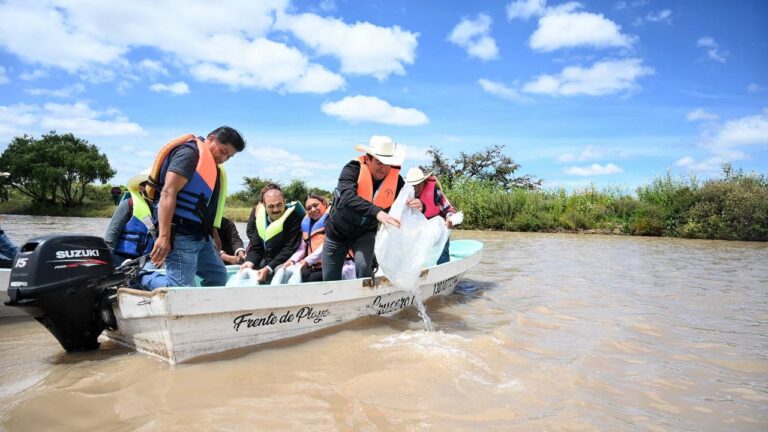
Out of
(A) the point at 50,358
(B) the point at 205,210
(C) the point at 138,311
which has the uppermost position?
(B) the point at 205,210

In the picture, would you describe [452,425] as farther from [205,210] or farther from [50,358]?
[50,358]

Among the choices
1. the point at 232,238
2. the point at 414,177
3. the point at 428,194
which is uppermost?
the point at 414,177

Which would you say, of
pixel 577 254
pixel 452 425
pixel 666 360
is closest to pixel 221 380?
pixel 452 425

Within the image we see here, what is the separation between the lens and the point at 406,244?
4691mm

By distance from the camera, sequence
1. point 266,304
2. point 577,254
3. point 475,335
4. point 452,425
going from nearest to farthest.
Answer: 1. point 452,425
2. point 266,304
3. point 475,335
4. point 577,254

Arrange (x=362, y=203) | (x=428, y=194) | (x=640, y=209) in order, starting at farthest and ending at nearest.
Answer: (x=640, y=209) < (x=428, y=194) < (x=362, y=203)

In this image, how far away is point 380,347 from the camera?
406 centimetres

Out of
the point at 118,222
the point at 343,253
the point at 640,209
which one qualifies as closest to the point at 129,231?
the point at 118,222

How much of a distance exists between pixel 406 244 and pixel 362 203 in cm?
82

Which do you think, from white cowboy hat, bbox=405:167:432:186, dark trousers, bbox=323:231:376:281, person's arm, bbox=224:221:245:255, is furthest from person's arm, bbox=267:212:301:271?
white cowboy hat, bbox=405:167:432:186

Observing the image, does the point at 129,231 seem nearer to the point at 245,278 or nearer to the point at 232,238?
the point at 245,278

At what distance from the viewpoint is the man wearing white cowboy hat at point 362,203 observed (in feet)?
13.7

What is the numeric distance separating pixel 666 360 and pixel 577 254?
7923mm

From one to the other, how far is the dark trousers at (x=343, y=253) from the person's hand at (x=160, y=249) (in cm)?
152
